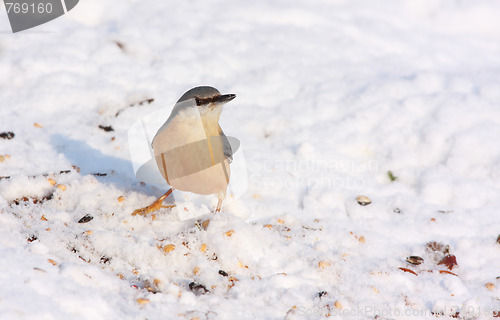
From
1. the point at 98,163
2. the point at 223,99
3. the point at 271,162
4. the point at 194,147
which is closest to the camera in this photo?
the point at 194,147

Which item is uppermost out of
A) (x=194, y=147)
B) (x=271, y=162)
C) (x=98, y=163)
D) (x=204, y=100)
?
(x=204, y=100)

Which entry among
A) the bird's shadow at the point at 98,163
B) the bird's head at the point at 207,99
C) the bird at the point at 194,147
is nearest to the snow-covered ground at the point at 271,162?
the bird's shadow at the point at 98,163

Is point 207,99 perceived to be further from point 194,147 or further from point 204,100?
point 194,147

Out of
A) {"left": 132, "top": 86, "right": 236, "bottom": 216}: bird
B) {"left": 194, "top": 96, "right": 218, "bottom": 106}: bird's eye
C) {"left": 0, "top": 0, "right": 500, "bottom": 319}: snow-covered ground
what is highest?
{"left": 194, "top": 96, "right": 218, "bottom": 106}: bird's eye

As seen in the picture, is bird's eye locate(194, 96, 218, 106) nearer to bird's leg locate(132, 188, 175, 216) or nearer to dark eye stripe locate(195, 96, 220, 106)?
dark eye stripe locate(195, 96, 220, 106)

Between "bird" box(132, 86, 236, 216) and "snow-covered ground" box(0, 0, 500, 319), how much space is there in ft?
0.89

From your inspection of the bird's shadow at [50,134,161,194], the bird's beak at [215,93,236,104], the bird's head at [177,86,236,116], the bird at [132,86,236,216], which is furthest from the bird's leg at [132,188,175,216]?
the bird's beak at [215,93,236,104]

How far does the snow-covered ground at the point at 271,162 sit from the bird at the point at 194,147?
27 centimetres

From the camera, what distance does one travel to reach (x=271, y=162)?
14.9 feet

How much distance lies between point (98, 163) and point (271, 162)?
1561mm

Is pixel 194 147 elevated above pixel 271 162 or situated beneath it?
elevated above

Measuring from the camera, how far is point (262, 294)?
108 inches

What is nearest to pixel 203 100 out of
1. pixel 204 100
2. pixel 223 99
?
pixel 204 100

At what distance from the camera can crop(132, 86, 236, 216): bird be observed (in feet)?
10.9
